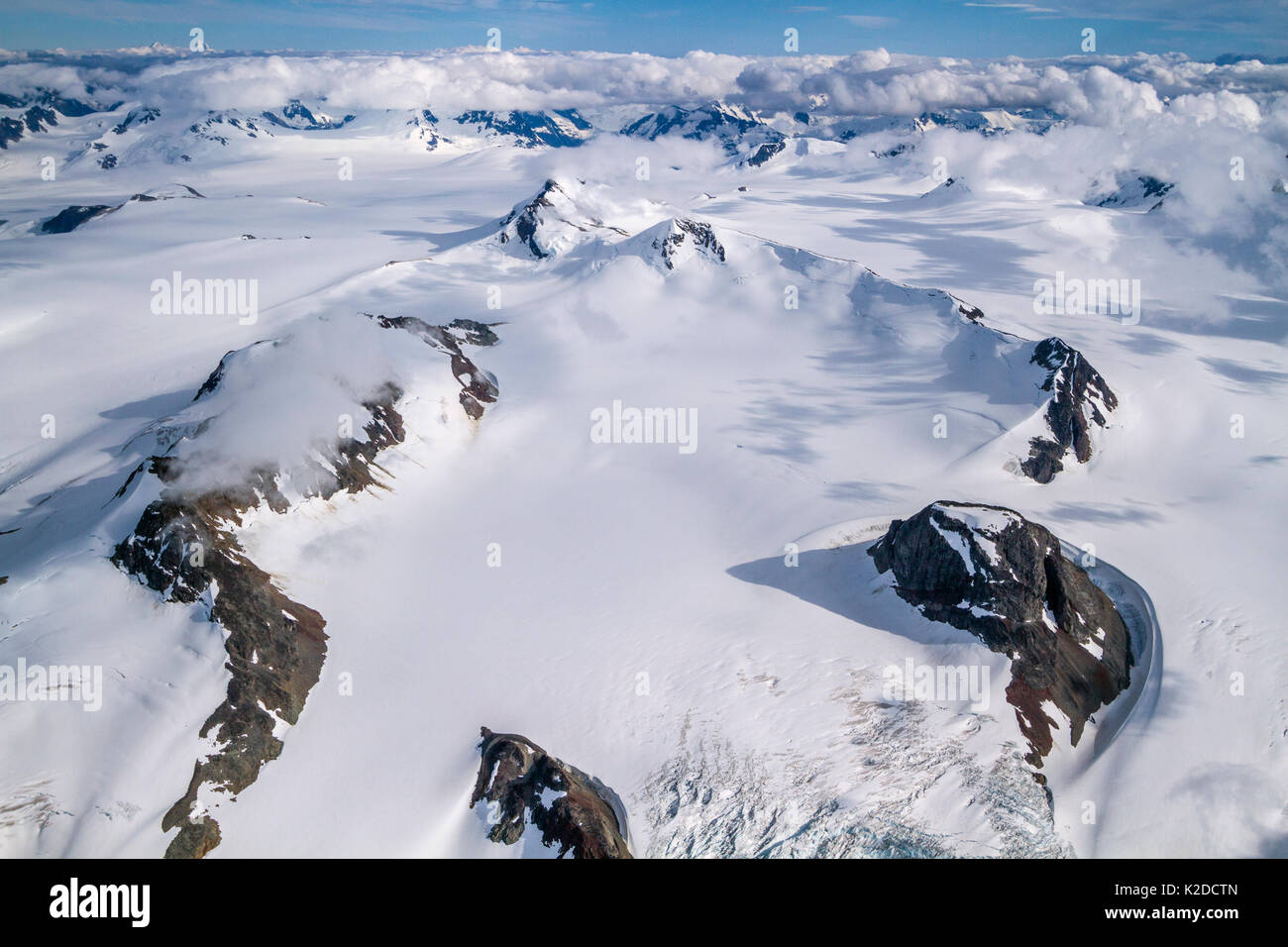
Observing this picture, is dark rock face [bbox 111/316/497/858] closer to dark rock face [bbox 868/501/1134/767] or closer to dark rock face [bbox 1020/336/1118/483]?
dark rock face [bbox 868/501/1134/767]

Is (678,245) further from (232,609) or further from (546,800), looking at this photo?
(546,800)

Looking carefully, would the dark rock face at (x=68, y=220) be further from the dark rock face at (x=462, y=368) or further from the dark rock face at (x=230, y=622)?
the dark rock face at (x=230, y=622)

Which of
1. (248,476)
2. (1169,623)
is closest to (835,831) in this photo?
(1169,623)

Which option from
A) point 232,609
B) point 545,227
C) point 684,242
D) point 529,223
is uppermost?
point 529,223

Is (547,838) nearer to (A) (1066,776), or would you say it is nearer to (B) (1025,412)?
(A) (1066,776)

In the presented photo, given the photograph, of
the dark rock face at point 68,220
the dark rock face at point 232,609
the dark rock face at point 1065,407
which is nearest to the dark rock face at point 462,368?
the dark rock face at point 232,609

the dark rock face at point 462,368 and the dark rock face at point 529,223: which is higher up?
the dark rock face at point 529,223

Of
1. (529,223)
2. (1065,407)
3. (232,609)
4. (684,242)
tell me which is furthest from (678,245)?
(232,609)
